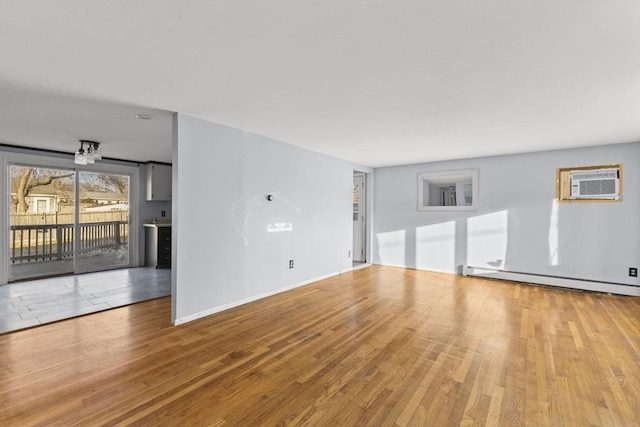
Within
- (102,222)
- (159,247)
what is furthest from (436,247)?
(102,222)

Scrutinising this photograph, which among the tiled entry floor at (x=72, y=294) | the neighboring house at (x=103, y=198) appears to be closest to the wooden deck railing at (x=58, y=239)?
the neighboring house at (x=103, y=198)

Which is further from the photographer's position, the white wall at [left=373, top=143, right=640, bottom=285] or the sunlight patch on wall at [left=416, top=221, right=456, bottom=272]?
the sunlight patch on wall at [left=416, top=221, right=456, bottom=272]

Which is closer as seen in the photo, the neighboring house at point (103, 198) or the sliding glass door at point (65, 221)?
the sliding glass door at point (65, 221)

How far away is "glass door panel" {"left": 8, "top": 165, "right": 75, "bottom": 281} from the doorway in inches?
229

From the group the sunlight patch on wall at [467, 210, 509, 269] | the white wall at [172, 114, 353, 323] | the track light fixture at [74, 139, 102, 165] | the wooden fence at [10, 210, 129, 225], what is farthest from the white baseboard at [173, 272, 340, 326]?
the wooden fence at [10, 210, 129, 225]

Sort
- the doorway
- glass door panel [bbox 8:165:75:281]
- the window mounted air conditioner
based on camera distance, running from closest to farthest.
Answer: the window mounted air conditioner
glass door panel [bbox 8:165:75:281]
the doorway

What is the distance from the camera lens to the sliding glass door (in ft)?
16.5

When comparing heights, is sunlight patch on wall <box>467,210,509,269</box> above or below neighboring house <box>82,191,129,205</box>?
below

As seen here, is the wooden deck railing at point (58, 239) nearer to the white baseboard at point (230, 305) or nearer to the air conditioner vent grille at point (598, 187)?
the white baseboard at point (230, 305)

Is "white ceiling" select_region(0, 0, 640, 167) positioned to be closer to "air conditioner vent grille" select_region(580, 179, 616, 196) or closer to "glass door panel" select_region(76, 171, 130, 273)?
"air conditioner vent grille" select_region(580, 179, 616, 196)

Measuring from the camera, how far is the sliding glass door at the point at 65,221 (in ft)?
16.5

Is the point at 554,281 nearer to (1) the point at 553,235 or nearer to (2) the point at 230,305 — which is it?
(1) the point at 553,235

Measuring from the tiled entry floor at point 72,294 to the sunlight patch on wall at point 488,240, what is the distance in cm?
537

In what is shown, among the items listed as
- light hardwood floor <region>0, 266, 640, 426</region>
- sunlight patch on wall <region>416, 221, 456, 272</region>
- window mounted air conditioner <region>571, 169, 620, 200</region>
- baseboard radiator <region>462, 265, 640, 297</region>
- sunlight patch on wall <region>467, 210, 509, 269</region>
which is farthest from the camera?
sunlight patch on wall <region>416, 221, 456, 272</region>
